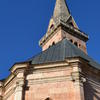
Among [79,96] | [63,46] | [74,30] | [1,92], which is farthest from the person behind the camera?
[74,30]

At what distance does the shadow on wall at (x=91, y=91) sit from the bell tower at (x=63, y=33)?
28.9 metres

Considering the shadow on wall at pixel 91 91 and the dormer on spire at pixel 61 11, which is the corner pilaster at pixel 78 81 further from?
the dormer on spire at pixel 61 11

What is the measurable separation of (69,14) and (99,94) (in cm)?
4152

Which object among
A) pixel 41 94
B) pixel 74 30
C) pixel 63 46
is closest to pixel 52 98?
pixel 41 94

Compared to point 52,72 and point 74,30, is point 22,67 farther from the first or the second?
point 74,30

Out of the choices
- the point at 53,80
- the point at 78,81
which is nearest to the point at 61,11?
the point at 53,80

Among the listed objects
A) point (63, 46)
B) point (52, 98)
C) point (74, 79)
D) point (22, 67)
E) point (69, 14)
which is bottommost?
point (52, 98)

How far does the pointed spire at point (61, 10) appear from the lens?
5532cm

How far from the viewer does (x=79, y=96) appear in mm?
14992

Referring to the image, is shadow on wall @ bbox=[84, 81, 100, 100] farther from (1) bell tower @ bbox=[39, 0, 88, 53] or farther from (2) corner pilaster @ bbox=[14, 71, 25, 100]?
(1) bell tower @ bbox=[39, 0, 88, 53]

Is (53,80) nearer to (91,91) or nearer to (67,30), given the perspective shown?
(91,91)

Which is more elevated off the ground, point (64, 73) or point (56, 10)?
point (56, 10)

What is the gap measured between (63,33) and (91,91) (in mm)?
31298

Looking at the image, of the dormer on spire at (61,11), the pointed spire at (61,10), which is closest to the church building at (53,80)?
the dormer on spire at (61,11)
